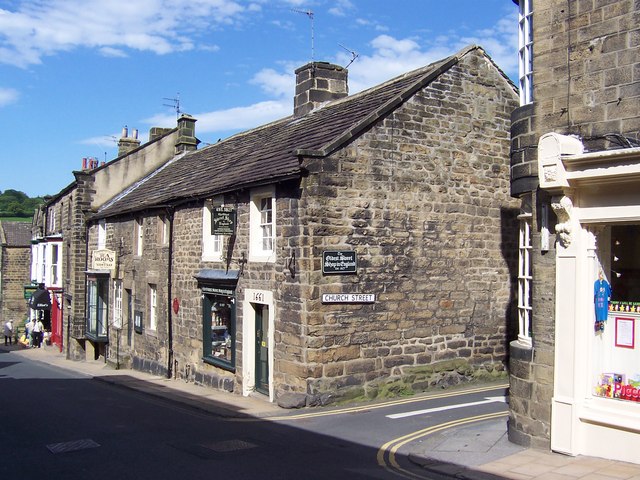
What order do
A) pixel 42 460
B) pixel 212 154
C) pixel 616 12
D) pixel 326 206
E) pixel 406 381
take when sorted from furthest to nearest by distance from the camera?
pixel 212 154
pixel 406 381
pixel 326 206
pixel 42 460
pixel 616 12

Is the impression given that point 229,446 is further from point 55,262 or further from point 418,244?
point 55,262

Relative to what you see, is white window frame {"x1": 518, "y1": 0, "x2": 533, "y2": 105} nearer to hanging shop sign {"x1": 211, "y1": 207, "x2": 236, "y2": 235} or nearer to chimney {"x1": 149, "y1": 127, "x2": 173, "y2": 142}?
hanging shop sign {"x1": 211, "y1": 207, "x2": 236, "y2": 235}

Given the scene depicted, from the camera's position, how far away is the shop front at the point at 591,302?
7918 mm

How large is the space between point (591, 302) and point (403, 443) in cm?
345

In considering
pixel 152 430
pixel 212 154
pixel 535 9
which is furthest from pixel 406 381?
pixel 212 154

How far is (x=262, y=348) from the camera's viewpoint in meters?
14.3

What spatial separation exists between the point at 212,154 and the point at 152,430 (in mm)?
13140

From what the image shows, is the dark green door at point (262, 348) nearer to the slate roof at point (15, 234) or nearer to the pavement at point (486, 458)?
the pavement at point (486, 458)

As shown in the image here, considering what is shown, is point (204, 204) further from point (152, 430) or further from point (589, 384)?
point (589, 384)

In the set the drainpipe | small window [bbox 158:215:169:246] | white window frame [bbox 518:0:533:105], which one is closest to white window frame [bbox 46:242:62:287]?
small window [bbox 158:215:169:246]

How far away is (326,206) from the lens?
1255 centimetres

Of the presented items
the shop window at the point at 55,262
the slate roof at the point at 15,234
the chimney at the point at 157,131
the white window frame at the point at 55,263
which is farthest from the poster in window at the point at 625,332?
the slate roof at the point at 15,234

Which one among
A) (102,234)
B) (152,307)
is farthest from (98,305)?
(152,307)

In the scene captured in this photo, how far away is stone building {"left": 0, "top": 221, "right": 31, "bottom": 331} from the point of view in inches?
1778
